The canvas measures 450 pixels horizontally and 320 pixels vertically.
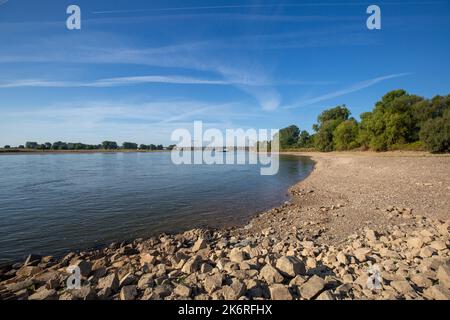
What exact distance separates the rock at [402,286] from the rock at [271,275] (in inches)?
78.6

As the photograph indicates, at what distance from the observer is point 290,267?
4.63m

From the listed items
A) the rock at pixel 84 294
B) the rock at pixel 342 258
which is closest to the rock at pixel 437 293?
the rock at pixel 342 258

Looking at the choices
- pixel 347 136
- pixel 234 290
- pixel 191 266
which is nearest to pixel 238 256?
pixel 191 266

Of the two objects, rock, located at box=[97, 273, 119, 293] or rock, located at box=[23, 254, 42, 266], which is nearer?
rock, located at box=[97, 273, 119, 293]

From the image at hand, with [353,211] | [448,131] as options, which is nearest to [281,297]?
[353,211]

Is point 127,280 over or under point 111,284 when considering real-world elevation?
under

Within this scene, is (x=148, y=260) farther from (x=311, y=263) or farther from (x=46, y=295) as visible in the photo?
(x=311, y=263)

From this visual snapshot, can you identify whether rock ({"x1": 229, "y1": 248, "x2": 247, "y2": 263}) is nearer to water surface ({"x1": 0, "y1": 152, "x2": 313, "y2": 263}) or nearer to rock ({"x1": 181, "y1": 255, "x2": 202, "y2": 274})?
rock ({"x1": 181, "y1": 255, "x2": 202, "y2": 274})

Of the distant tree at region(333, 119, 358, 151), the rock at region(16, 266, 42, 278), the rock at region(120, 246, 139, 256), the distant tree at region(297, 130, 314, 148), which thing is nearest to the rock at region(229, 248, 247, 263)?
the rock at region(120, 246, 139, 256)

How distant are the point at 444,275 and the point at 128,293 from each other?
6.00 meters

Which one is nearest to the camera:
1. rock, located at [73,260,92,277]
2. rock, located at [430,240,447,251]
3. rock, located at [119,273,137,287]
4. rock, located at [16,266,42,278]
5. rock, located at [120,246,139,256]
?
rock, located at [119,273,137,287]

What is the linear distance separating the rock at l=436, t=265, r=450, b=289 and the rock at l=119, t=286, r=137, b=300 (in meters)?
5.71

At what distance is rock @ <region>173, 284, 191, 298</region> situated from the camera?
4127mm

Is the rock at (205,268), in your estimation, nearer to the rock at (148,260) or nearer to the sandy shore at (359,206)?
the rock at (148,260)
